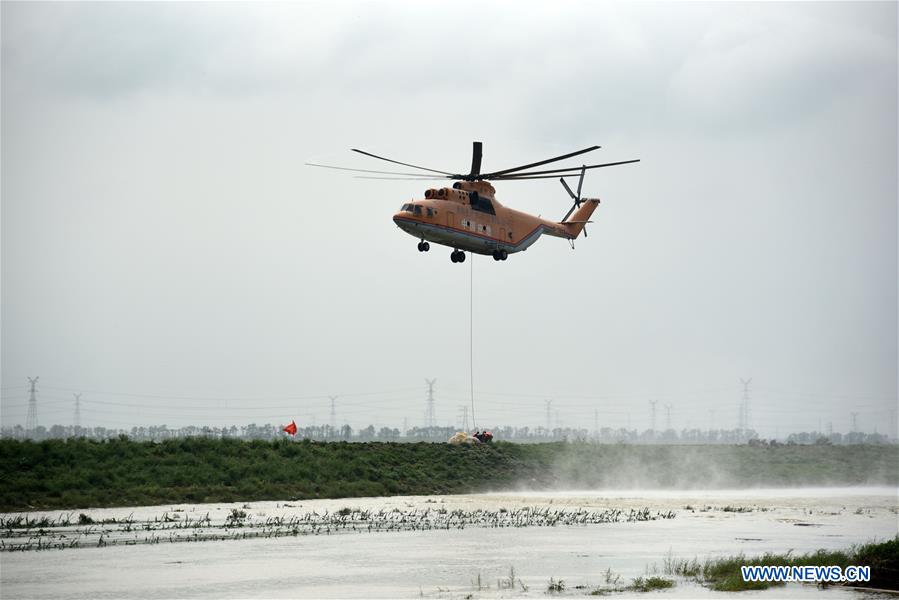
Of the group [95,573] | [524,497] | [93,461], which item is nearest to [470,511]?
[524,497]

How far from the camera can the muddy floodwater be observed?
1197 inches

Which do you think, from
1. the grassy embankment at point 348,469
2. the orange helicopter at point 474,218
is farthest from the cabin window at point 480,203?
the grassy embankment at point 348,469

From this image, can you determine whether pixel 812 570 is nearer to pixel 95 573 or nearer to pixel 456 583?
pixel 456 583

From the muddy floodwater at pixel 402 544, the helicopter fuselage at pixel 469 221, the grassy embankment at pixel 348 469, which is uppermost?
the helicopter fuselage at pixel 469 221

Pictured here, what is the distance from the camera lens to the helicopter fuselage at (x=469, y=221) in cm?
5150

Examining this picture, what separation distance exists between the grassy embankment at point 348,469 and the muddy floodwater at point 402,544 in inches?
113

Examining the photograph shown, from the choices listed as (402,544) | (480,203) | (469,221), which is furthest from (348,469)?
(402,544)

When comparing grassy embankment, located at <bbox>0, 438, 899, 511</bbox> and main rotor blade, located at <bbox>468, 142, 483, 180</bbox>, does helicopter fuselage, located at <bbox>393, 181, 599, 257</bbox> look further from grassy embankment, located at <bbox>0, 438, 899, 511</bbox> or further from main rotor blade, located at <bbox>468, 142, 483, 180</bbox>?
grassy embankment, located at <bbox>0, 438, 899, 511</bbox>

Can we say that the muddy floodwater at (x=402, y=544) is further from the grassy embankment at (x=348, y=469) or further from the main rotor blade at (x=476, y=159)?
the main rotor blade at (x=476, y=159)

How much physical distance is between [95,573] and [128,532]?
10.5 m

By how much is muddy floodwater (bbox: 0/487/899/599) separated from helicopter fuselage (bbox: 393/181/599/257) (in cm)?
1390

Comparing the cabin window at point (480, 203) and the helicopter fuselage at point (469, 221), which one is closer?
the helicopter fuselage at point (469, 221)

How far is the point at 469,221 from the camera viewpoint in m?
53.5

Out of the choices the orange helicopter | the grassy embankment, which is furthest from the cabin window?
the grassy embankment
